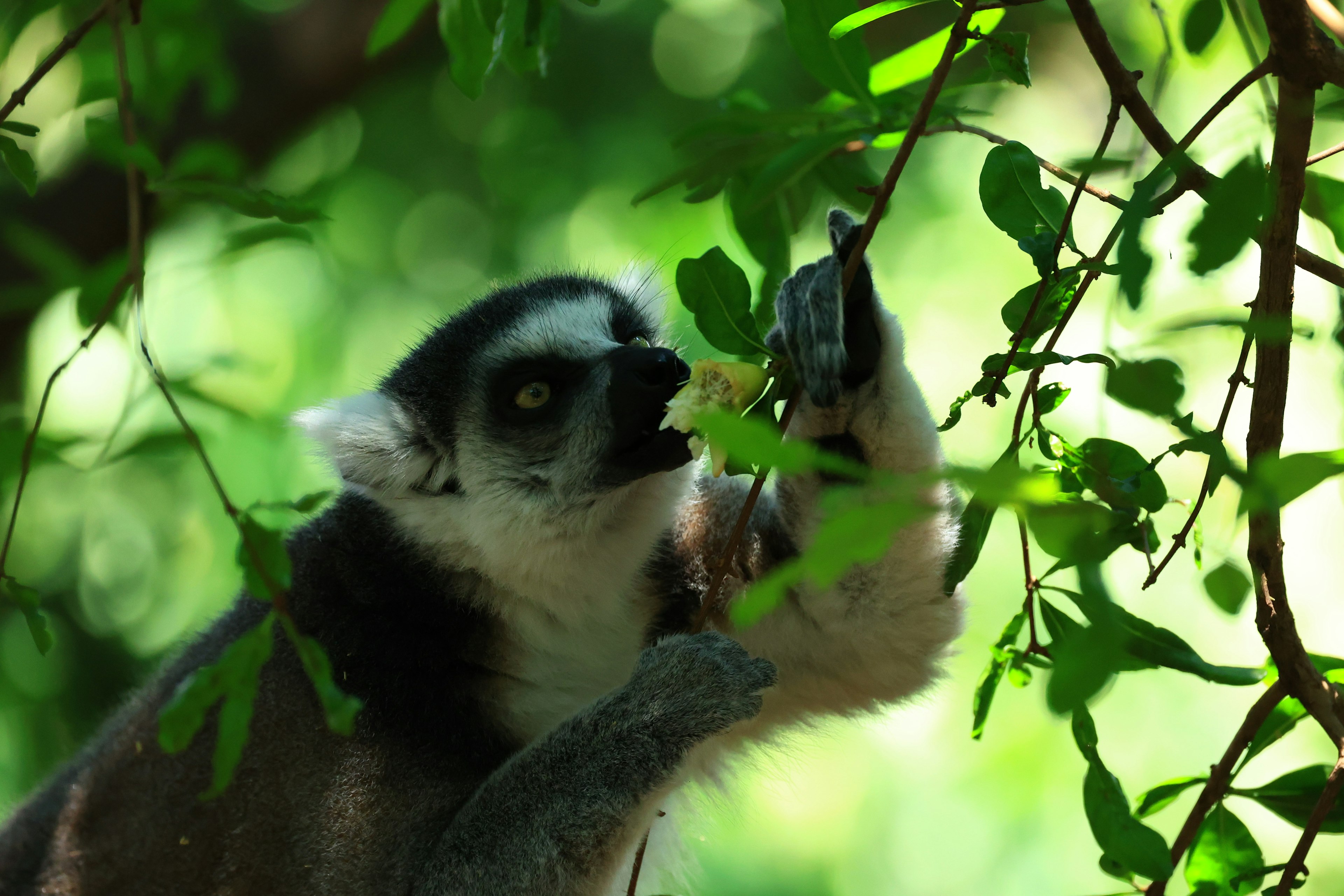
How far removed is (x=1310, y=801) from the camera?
160cm

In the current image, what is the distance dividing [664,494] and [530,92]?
4785 millimetres

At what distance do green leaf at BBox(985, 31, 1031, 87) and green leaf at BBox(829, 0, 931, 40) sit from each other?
129 mm

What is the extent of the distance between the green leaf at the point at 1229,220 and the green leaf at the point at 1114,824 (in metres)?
0.59

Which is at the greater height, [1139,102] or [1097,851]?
[1139,102]

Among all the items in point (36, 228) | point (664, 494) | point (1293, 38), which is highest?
point (36, 228)

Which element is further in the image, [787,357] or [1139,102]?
[787,357]

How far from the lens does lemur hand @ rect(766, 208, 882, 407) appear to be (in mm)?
1643

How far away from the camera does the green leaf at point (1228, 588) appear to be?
4.56 feet

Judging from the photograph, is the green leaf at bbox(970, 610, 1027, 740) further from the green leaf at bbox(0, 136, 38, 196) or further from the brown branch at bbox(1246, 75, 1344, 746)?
the green leaf at bbox(0, 136, 38, 196)

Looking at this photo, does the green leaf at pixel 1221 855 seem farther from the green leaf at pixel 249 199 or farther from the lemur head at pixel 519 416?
the green leaf at pixel 249 199

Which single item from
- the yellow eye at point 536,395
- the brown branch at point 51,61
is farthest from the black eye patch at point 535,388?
the brown branch at point 51,61

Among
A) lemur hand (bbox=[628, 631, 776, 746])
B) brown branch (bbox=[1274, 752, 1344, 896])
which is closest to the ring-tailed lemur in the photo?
lemur hand (bbox=[628, 631, 776, 746])

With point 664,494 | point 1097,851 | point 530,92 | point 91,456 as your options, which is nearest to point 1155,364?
point 664,494

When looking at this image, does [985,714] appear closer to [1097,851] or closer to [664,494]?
[664,494]
